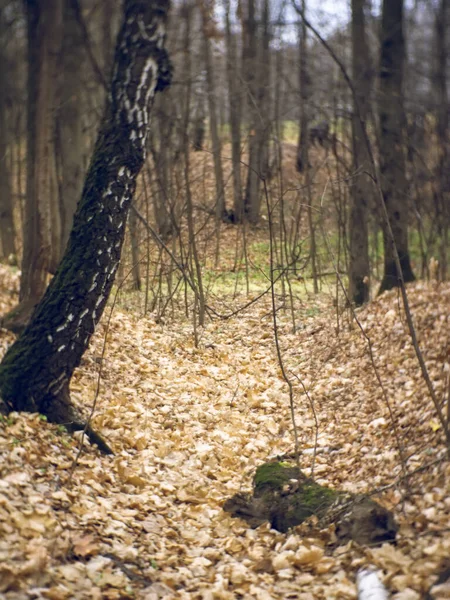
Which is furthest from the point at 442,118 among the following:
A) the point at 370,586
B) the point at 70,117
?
the point at 370,586

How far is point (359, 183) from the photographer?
7688 mm

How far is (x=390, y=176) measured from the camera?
7.42 meters

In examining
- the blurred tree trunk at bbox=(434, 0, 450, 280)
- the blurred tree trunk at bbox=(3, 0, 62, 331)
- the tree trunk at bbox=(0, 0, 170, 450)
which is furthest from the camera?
the blurred tree trunk at bbox=(434, 0, 450, 280)

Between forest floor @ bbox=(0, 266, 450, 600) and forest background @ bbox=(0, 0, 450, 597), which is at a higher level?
forest background @ bbox=(0, 0, 450, 597)

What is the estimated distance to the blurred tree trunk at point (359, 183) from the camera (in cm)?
720

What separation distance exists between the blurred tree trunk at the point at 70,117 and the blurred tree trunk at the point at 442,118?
4.77m

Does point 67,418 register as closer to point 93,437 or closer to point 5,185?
point 93,437

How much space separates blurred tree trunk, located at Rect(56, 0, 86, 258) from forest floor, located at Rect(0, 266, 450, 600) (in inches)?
101

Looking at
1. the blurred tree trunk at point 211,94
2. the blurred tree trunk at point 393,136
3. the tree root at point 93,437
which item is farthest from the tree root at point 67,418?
the blurred tree trunk at point 393,136

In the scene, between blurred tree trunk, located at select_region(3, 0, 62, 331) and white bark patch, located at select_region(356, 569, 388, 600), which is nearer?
white bark patch, located at select_region(356, 569, 388, 600)

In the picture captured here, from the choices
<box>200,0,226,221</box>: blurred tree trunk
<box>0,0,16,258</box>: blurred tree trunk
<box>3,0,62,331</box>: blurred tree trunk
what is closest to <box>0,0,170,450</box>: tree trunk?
<box>200,0,226,221</box>: blurred tree trunk

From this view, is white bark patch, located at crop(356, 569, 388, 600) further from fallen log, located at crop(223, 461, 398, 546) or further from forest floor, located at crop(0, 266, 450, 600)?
fallen log, located at crop(223, 461, 398, 546)

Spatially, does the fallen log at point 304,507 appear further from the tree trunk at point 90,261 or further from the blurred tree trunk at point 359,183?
the blurred tree trunk at point 359,183

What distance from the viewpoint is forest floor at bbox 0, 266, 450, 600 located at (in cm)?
289
